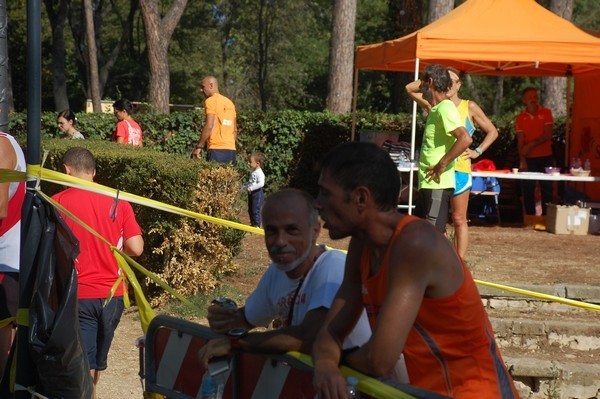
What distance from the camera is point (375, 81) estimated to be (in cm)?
4541

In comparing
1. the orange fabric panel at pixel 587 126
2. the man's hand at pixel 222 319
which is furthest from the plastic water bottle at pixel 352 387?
the orange fabric panel at pixel 587 126

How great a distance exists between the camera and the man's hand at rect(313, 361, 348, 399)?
2.80 metres

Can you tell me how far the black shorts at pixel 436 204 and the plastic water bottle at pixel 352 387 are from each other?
530cm

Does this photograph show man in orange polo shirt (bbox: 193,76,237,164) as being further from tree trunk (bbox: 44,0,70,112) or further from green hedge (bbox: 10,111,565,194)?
tree trunk (bbox: 44,0,70,112)

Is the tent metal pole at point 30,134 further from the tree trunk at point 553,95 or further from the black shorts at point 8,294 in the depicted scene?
the tree trunk at point 553,95

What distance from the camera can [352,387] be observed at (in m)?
2.80

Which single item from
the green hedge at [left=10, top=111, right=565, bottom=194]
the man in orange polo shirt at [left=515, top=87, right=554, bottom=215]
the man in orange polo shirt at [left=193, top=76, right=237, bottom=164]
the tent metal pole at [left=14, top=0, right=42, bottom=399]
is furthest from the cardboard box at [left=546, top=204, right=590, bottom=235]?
the tent metal pole at [left=14, top=0, right=42, bottom=399]

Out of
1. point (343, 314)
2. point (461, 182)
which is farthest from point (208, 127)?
point (343, 314)

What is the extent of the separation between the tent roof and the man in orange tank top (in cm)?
952

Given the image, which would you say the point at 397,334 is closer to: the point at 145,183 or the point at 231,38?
the point at 145,183

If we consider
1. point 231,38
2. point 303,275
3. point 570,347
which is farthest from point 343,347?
point 231,38

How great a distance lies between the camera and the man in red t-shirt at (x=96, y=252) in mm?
5461

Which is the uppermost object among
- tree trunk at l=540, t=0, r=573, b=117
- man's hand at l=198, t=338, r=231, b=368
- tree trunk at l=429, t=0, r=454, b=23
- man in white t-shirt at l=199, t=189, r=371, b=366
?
tree trunk at l=429, t=0, r=454, b=23

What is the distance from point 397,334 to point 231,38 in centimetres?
5262
